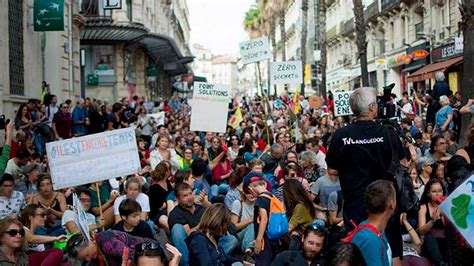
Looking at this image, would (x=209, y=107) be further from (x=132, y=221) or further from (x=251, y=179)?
(x=132, y=221)

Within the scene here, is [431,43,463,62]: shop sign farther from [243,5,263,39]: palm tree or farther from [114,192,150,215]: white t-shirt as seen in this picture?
[243,5,263,39]: palm tree

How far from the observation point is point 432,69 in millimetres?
32469

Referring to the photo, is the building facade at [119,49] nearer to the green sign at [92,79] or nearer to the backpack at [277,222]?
the green sign at [92,79]

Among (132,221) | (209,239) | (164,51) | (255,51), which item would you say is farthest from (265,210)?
(164,51)

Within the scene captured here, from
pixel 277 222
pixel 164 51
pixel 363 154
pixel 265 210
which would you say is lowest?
pixel 277 222

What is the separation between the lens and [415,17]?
38688 millimetres

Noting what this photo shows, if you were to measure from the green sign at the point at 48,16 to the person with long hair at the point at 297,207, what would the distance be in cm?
1364

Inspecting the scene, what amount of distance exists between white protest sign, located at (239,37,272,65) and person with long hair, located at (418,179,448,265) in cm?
1188

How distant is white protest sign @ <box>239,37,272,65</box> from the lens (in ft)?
64.6

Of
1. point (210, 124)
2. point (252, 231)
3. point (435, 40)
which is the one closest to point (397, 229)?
point (252, 231)

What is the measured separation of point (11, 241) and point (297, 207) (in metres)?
2.96

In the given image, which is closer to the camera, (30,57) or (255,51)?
(255,51)

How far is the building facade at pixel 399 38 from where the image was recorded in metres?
33.7

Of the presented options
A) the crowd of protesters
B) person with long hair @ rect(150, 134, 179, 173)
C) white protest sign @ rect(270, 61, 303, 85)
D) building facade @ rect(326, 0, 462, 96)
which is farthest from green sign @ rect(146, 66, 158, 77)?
person with long hair @ rect(150, 134, 179, 173)
